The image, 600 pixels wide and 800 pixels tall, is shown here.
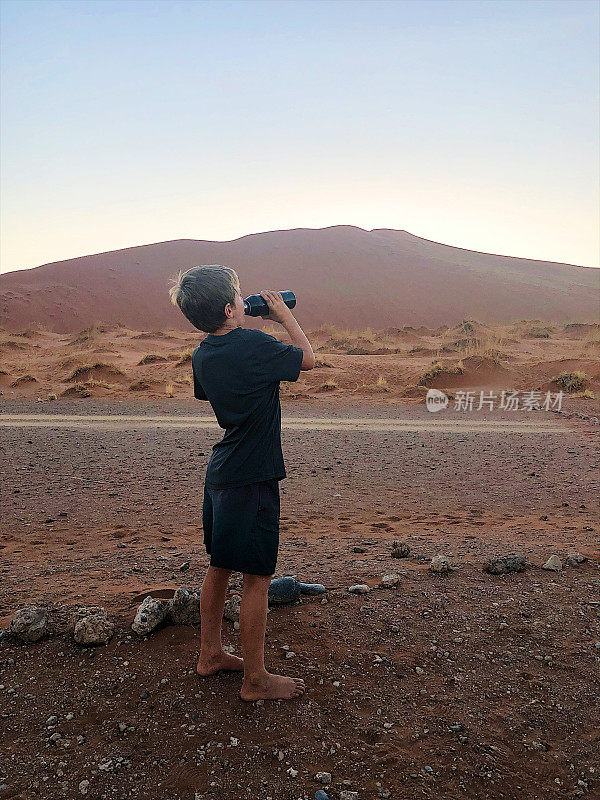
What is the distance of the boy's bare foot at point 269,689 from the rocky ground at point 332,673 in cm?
5

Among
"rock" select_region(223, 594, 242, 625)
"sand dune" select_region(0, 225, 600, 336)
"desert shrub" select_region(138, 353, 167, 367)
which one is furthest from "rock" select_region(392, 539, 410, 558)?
"sand dune" select_region(0, 225, 600, 336)

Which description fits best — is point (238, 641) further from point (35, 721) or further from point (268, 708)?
point (35, 721)

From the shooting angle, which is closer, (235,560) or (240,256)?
(235,560)

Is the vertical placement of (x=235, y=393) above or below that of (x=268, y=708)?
above

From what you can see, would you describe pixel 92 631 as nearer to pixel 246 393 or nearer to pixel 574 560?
pixel 246 393

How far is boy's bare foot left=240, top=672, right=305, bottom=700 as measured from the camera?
8.57 ft

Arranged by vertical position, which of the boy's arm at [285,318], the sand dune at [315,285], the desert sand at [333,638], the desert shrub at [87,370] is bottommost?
the desert sand at [333,638]

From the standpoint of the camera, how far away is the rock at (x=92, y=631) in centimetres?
301

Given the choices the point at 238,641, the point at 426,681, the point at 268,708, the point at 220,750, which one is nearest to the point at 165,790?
the point at 220,750

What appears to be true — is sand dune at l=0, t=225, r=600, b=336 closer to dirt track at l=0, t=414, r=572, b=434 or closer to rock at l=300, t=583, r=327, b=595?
dirt track at l=0, t=414, r=572, b=434

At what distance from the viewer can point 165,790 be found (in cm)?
223

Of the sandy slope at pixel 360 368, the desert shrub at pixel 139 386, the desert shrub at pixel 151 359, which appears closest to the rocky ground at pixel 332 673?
the sandy slope at pixel 360 368

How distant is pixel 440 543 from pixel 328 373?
14.1 meters

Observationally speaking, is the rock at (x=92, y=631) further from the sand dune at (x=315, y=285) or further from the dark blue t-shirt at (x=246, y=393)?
the sand dune at (x=315, y=285)
